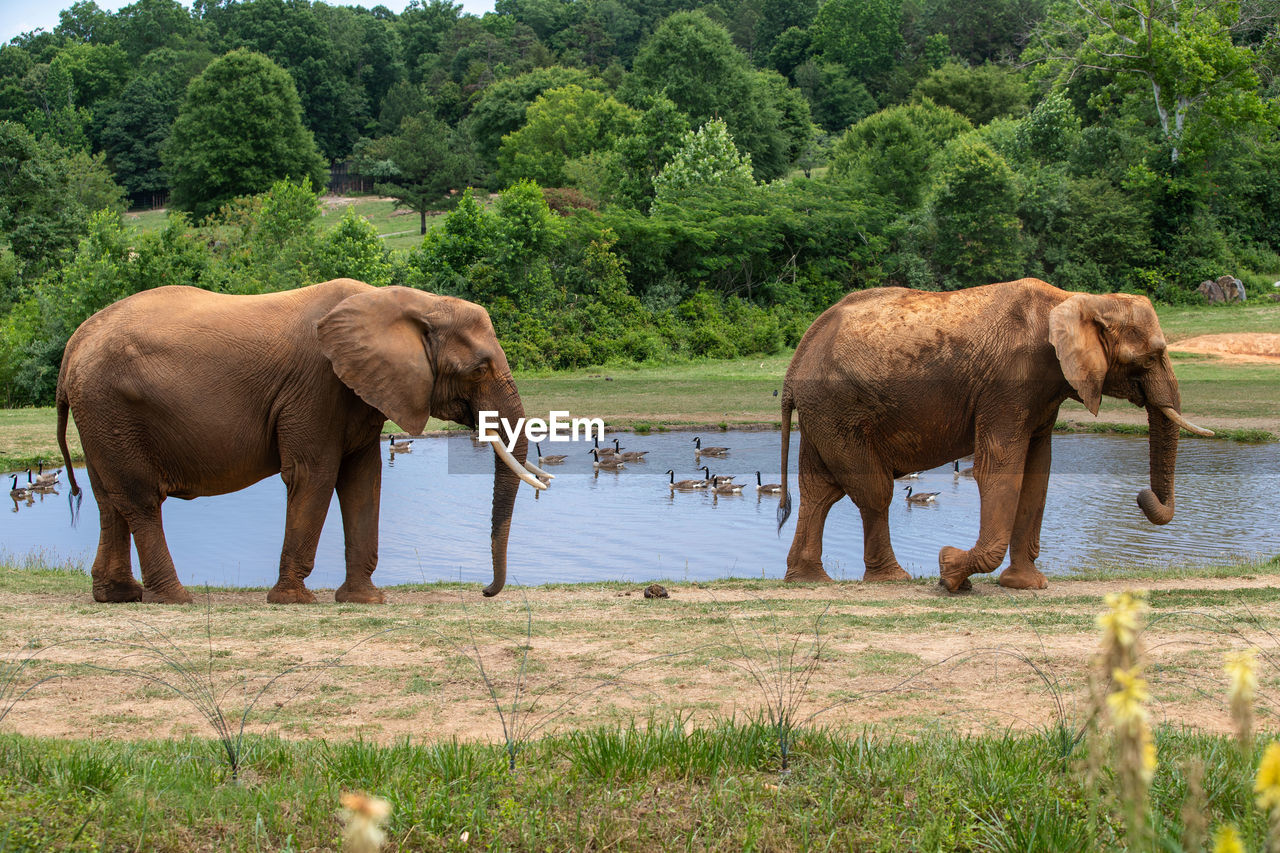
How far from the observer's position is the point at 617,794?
532cm

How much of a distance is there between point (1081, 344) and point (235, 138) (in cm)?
7409

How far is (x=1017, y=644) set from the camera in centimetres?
807

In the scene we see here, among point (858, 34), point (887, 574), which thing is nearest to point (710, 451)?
point (887, 574)

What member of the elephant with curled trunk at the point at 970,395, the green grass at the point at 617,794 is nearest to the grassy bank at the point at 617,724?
the green grass at the point at 617,794

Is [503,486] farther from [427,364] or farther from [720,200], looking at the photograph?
[720,200]

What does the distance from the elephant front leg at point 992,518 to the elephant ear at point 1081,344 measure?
80 cm

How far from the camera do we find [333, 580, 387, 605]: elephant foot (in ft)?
35.9

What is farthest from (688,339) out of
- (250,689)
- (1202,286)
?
(250,689)

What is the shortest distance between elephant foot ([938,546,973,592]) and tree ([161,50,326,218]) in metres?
70.2

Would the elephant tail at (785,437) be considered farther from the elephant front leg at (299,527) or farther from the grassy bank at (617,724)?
the elephant front leg at (299,527)

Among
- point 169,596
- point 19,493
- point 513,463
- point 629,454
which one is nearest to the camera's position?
point 513,463

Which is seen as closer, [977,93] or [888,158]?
[888,158]

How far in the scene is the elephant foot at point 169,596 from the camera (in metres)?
10.9

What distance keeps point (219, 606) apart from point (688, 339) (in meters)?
29.0
